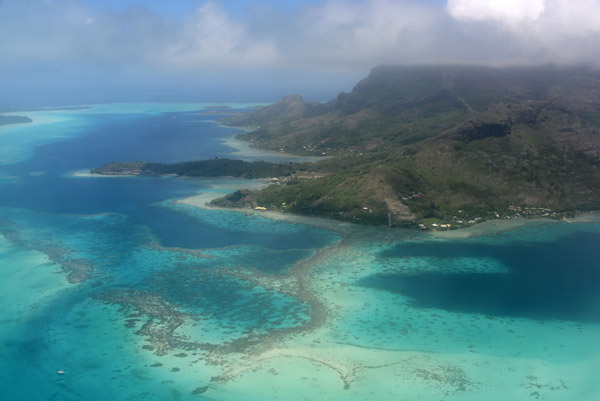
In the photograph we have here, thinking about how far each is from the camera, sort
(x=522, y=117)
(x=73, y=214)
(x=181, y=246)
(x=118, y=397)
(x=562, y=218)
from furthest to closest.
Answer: (x=522, y=117), (x=73, y=214), (x=562, y=218), (x=181, y=246), (x=118, y=397)

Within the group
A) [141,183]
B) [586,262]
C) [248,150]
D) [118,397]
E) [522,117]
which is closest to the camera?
[118,397]

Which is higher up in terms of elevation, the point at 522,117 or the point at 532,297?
the point at 522,117

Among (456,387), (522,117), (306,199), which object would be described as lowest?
(456,387)

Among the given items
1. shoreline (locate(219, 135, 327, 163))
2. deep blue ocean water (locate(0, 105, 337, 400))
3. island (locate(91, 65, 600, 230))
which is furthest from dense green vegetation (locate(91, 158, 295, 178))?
shoreline (locate(219, 135, 327, 163))

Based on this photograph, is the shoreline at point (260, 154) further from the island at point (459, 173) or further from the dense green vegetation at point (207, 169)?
the dense green vegetation at point (207, 169)

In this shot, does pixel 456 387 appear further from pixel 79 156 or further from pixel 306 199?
pixel 79 156

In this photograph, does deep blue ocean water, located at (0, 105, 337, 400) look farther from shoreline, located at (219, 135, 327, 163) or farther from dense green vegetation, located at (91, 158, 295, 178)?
shoreline, located at (219, 135, 327, 163)

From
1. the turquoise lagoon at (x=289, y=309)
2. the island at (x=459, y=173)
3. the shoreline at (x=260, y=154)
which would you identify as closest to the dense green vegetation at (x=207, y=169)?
the island at (x=459, y=173)

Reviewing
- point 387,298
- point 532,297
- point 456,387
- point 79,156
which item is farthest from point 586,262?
point 79,156

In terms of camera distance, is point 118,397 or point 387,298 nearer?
point 118,397
